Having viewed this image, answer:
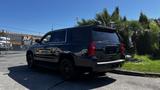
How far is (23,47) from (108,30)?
32495mm

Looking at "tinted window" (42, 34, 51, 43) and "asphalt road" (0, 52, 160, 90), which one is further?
"tinted window" (42, 34, 51, 43)

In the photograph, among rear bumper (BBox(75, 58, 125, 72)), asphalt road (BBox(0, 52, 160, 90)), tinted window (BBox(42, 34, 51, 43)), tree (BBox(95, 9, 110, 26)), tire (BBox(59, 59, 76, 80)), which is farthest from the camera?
tree (BBox(95, 9, 110, 26))

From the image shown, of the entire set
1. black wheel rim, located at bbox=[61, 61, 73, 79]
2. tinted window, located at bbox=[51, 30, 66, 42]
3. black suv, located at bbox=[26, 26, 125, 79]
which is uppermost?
tinted window, located at bbox=[51, 30, 66, 42]

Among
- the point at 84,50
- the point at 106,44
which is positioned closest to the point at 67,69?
the point at 84,50

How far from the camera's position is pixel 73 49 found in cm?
994

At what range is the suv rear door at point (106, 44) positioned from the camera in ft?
30.9

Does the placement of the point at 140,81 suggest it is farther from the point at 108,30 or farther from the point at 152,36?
the point at 152,36

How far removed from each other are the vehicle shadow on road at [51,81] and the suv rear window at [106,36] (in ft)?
4.71

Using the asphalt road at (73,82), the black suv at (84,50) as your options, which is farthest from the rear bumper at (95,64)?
the asphalt road at (73,82)

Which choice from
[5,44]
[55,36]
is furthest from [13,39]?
[55,36]

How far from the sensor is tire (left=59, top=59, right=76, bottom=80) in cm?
998

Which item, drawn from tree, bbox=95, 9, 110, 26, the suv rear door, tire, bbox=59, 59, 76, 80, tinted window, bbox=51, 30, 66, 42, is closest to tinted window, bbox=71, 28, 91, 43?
the suv rear door

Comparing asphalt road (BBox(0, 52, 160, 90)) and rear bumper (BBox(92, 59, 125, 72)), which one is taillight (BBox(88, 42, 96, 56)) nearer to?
rear bumper (BBox(92, 59, 125, 72))

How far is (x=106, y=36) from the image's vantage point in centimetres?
996
